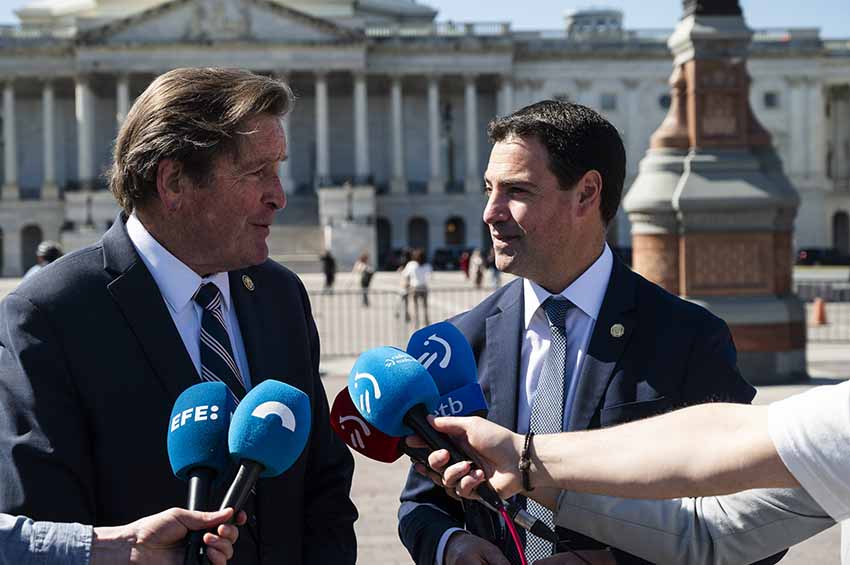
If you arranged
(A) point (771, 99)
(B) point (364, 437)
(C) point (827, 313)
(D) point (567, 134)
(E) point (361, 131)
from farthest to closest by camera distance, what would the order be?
(A) point (771, 99), (E) point (361, 131), (C) point (827, 313), (D) point (567, 134), (B) point (364, 437)

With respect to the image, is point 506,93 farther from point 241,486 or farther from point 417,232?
point 241,486

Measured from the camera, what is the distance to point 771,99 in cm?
8556

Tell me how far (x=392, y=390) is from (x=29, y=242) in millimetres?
84928

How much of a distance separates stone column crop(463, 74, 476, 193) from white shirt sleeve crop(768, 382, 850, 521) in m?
80.3

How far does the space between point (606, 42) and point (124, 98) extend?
35.9m

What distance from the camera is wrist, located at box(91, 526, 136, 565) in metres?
2.82

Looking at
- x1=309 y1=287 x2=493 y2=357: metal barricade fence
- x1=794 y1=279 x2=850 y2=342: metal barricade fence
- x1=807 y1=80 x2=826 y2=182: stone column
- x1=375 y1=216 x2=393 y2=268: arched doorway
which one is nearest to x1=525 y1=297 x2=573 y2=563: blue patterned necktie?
x1=794 y1=279 x2=850 y2=342: metal barricade fence

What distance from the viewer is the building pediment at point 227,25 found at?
264 ft

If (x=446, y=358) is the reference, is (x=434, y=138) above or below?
below

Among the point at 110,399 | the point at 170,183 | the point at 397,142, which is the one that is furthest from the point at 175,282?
the point at 397,142

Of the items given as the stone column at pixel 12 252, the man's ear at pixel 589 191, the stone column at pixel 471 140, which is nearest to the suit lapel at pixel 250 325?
the man's ear at pixel 589 191

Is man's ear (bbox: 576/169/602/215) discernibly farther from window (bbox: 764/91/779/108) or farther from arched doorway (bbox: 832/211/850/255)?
arched doorway (bbox: 832/211/850/255)

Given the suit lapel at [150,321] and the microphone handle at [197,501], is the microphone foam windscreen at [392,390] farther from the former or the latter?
the suit lapel at [150,321]

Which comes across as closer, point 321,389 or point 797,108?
point 321,389
